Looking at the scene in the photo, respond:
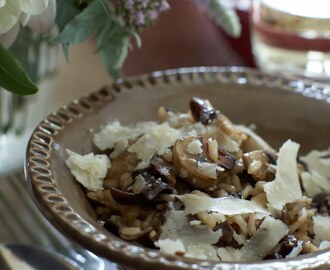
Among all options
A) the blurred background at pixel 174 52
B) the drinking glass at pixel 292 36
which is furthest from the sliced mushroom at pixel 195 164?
the drinking glass at pixel 292 36

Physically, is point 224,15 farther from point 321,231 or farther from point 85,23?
point 321,231

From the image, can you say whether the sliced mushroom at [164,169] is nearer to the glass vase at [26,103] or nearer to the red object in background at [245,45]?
the glass vase at [26,103]

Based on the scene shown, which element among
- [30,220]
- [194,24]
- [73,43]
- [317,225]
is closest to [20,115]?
[30,220]

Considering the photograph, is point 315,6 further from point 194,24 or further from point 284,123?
point 284,123

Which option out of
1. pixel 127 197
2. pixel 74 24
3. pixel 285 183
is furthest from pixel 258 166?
pixel 74 24

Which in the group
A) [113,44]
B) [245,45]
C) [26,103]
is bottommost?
[245,45]
